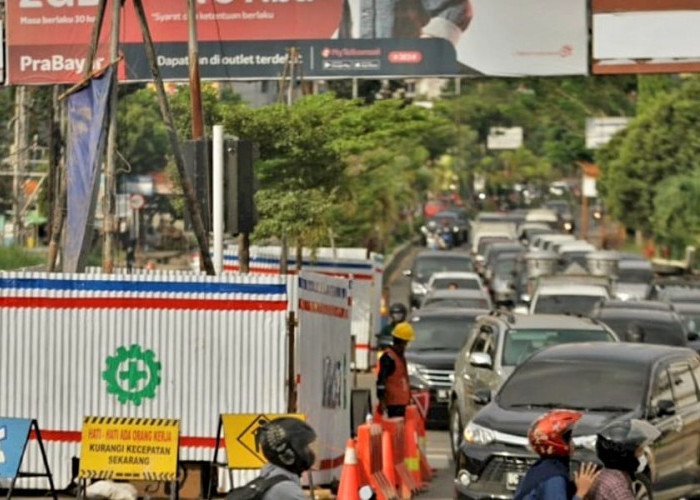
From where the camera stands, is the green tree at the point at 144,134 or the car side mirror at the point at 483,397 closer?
the car side mirror at the point at 483,397

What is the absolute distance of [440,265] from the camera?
5406cm

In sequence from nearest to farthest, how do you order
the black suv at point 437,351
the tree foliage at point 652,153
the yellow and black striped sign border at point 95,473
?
1. the yellow and black striped sign border at point 95,473
2. the black suv at point 437,351
3. the tree foliage at point 652,153

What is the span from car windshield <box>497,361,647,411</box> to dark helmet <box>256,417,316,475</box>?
8899 millimetres

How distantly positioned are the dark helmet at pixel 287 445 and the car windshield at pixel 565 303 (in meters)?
24.9

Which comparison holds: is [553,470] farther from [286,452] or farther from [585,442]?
[585,442]

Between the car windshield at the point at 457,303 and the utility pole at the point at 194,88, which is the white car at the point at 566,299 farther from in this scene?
the utility pole at the point at 194,88

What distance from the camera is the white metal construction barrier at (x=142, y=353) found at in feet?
54.1

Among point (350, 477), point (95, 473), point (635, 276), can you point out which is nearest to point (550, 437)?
point (350, 477)

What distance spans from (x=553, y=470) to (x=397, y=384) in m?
10.5

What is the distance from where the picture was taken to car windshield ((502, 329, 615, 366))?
21109 millimetres

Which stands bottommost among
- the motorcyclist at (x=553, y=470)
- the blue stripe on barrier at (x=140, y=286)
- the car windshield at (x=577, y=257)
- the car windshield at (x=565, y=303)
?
the car windshield at (x=577, y=257)

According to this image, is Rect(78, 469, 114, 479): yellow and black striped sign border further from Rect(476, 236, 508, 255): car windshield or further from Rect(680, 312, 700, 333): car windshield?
Rect(476, 236, 508, 255): car windshield

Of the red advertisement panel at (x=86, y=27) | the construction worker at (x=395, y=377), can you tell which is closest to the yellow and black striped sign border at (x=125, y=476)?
the construction worker at (x=395, y=377)

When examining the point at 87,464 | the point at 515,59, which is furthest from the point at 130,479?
the point at 515,59
